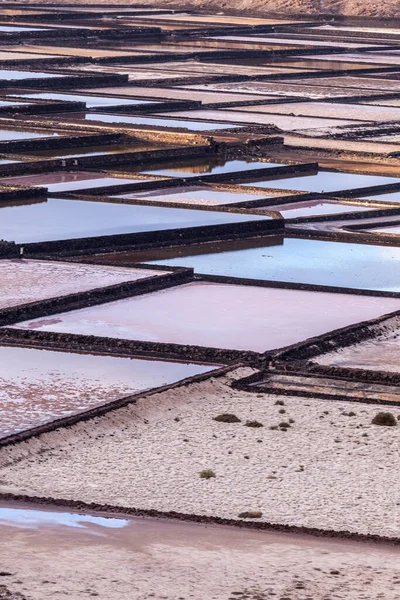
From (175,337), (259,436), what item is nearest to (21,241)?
(175,337)

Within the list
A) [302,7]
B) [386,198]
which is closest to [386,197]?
[386,198]

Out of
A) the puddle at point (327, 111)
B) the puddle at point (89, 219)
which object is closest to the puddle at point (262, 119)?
the puddle at point (327, 111)

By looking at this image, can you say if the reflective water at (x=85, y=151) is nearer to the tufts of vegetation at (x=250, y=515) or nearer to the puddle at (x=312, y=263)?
the puddle at (x=312, y=263)

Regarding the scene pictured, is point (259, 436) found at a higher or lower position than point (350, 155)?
lower

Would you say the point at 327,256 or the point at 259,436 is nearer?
the point at 259,436

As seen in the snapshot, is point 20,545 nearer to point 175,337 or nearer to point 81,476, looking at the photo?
point 81,476

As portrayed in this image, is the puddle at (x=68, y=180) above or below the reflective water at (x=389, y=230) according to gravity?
above
